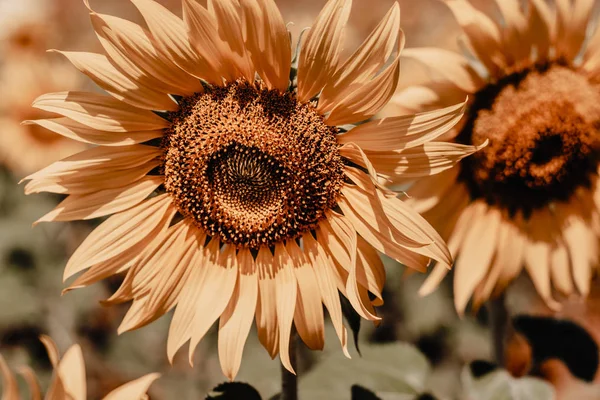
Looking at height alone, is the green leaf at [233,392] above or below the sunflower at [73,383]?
below

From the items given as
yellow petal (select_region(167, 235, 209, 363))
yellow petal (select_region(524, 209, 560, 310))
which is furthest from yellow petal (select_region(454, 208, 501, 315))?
yellow petal (select_region(167, 235, 209, 363))

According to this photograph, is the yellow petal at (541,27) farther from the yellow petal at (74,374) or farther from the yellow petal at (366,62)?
the yellow petal at (74,374)

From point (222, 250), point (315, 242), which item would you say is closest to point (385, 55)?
point (315, 242)

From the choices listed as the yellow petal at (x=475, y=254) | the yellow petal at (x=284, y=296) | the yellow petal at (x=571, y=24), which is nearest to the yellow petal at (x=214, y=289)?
the yellow petal at (x=284, y=296)

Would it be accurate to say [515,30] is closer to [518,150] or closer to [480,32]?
[480,32]

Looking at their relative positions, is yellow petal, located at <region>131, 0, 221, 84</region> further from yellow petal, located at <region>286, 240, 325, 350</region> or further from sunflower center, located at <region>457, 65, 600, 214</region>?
sunflower center, located at <region>457, 65, 600, 214</region>

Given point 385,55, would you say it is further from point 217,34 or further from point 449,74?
point 449,74

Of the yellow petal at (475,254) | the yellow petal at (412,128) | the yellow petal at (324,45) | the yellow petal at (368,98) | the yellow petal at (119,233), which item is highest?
the yellow petal at (324,45)
